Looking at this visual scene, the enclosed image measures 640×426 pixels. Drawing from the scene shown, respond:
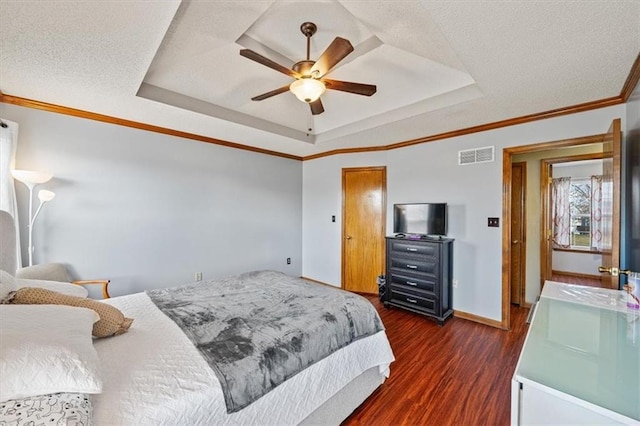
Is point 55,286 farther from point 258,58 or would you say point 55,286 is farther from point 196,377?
point 258,58

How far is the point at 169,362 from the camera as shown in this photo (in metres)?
1.19

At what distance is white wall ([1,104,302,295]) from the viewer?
2789 millimetres

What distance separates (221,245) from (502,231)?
3783mm

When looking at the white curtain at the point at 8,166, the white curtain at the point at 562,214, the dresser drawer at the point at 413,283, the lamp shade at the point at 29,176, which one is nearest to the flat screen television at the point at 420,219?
the dresser drawer at the point at 413,283

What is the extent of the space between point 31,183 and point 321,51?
2.96 meters

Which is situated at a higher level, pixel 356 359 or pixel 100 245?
pixel 100 245

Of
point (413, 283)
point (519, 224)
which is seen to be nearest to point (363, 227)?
point (413, 283)

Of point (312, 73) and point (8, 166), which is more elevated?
point (312, 73)

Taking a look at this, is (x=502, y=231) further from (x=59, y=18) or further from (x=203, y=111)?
(x=59, y=18)

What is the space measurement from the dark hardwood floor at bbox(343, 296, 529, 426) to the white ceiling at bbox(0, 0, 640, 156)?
2.45 m

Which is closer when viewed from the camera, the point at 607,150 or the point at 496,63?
the point at 496,63

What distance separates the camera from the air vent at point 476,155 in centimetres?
322

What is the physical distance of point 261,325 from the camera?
5.18ft

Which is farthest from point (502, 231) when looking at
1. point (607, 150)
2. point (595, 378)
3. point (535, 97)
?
point (595, 378)
